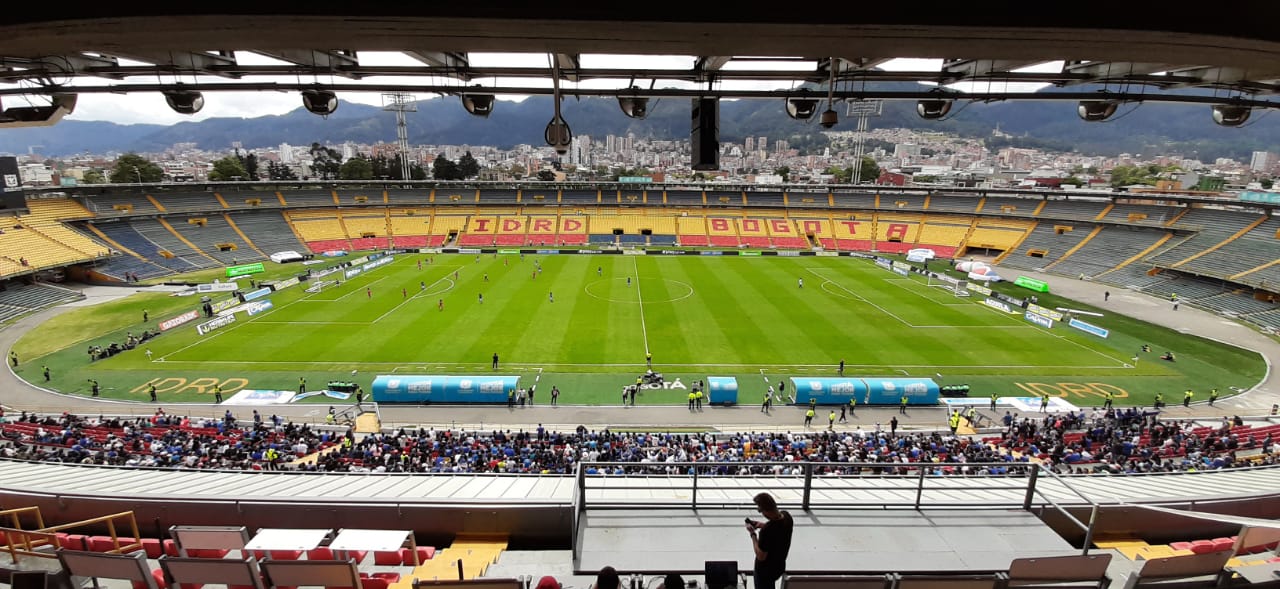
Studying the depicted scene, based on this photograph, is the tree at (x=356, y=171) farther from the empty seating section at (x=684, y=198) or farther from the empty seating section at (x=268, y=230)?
the empty seating section at (x=684, y=198)

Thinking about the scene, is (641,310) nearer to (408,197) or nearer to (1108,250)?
(1108,250)

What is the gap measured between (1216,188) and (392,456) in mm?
108861

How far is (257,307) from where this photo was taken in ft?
111

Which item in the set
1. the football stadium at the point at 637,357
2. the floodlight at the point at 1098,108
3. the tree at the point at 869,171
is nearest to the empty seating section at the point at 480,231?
the football stadium at the point at 637,357

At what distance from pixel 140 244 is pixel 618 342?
46.5m

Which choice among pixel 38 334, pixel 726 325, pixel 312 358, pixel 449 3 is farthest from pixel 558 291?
pixel 449 3

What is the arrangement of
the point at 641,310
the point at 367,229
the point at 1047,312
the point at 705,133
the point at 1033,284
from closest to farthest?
the point at 705,133 → the point at 1047,312 → the point at 641,310 → the point at 1033,284 → the point at 367,229

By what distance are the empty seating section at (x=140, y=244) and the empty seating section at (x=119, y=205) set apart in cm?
173

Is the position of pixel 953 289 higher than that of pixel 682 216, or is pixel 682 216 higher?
pixel 682 216

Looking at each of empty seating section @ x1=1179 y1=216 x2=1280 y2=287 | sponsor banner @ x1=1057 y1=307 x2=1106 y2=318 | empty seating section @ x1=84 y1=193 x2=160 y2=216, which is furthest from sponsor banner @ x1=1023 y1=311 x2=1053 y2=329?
empty seating section @ x1=84 y1=193 x2=160 y2=216

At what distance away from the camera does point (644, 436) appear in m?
17.9

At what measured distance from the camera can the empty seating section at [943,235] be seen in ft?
192

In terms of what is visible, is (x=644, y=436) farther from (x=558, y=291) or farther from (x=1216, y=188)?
(x=1216, y=188)

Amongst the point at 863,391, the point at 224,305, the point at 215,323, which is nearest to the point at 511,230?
the point at 224,305
